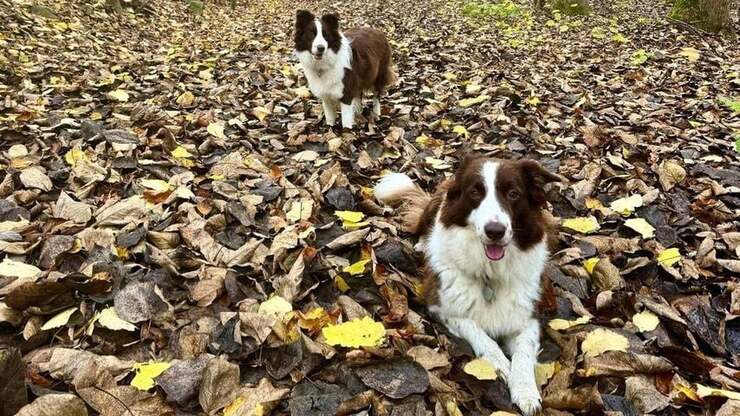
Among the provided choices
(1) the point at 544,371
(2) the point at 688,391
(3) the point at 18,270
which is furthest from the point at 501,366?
(3) the point at 18,270

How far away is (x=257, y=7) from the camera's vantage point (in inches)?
688

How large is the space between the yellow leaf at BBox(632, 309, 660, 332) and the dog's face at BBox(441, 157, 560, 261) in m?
0.72

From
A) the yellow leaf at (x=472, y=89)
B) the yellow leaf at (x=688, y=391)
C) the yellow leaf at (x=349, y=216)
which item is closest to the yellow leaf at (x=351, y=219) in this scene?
the yellow leaf at (x=349, y=216)

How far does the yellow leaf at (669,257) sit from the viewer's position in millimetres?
3577

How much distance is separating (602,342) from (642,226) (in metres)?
1.43

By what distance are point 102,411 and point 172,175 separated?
2694 millimetres

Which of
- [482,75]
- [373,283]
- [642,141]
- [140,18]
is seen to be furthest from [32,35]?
[642,141]

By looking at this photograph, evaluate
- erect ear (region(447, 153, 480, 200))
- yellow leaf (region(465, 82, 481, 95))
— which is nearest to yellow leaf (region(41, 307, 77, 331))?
erect ear (region(447, 153, 480, 200))

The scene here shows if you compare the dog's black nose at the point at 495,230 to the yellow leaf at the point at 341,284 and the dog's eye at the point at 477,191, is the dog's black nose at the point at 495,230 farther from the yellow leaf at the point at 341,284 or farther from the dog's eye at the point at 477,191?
the yellow leaf at the point at 341,284

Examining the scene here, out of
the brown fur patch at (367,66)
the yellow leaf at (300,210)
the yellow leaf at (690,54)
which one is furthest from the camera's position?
the yellow leaf at (690,54)

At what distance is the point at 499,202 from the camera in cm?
297

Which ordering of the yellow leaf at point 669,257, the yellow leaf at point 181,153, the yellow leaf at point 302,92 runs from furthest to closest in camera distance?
the yellow leaf at point 302,92 < the yellow leaf at point 181,153 < the yellow leaf at point 669,257

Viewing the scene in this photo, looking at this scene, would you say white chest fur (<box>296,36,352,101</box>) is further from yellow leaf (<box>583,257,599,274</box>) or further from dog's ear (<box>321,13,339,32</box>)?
yellow leaf (<box>583,257,599,274</box>)

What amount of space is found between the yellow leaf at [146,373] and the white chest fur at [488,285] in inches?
61.4
